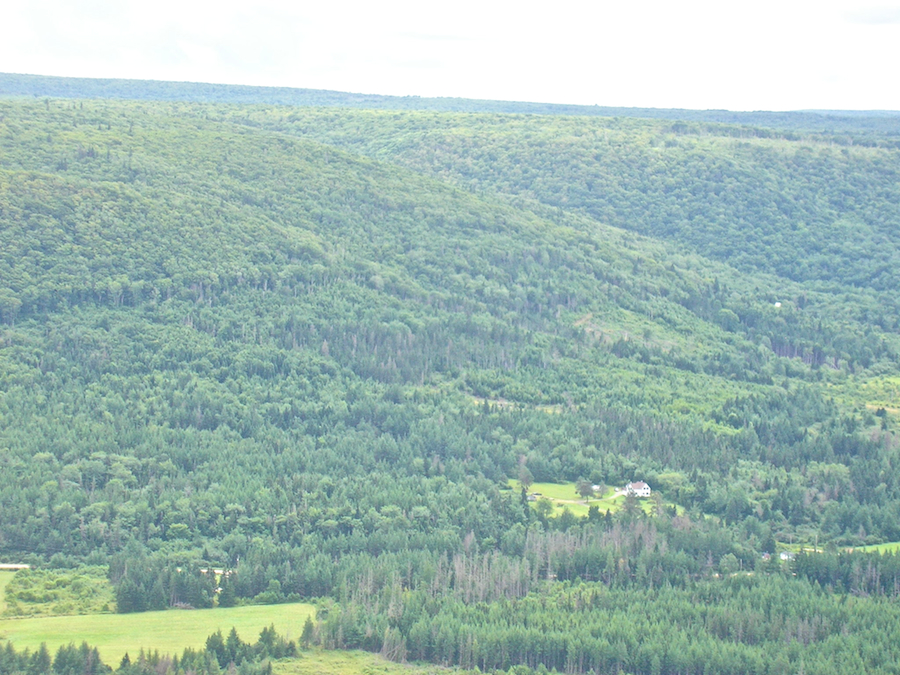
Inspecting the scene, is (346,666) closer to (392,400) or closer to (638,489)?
(638,489)

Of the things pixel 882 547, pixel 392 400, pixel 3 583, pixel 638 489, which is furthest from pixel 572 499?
pixel 3 583

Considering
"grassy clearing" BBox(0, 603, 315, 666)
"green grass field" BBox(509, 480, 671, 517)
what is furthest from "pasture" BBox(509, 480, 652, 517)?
"grassy clearing" BBox(0, 603, 315, 666)

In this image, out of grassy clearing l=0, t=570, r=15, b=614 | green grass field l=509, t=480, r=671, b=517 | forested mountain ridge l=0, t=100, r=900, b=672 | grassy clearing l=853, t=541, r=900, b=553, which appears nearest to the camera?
grassy clearing l=0, t=570, r=15, b=614

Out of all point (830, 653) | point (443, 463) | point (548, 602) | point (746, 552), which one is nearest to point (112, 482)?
point (443, 463)

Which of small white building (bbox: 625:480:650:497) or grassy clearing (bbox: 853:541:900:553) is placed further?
small white building (bbox: 625:480:650:497)

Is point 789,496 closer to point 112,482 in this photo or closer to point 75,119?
point 112,482

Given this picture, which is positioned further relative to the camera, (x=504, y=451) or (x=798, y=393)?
(x=798, y=393)

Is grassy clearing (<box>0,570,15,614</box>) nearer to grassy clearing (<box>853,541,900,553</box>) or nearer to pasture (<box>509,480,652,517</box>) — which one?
pasture (<box>509,480,652,517</box>)

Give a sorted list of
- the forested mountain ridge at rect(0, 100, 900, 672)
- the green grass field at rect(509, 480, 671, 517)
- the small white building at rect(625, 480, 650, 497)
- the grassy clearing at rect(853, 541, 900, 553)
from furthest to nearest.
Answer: the small white building at rect(625, 480, 650, 497) < the green grass field at rect(509, 480, 671, 517) < the grassy clearing at rect(853, 541, 900, 553) < the forested mountain ridge at rect(0, 100, 900, 672)
